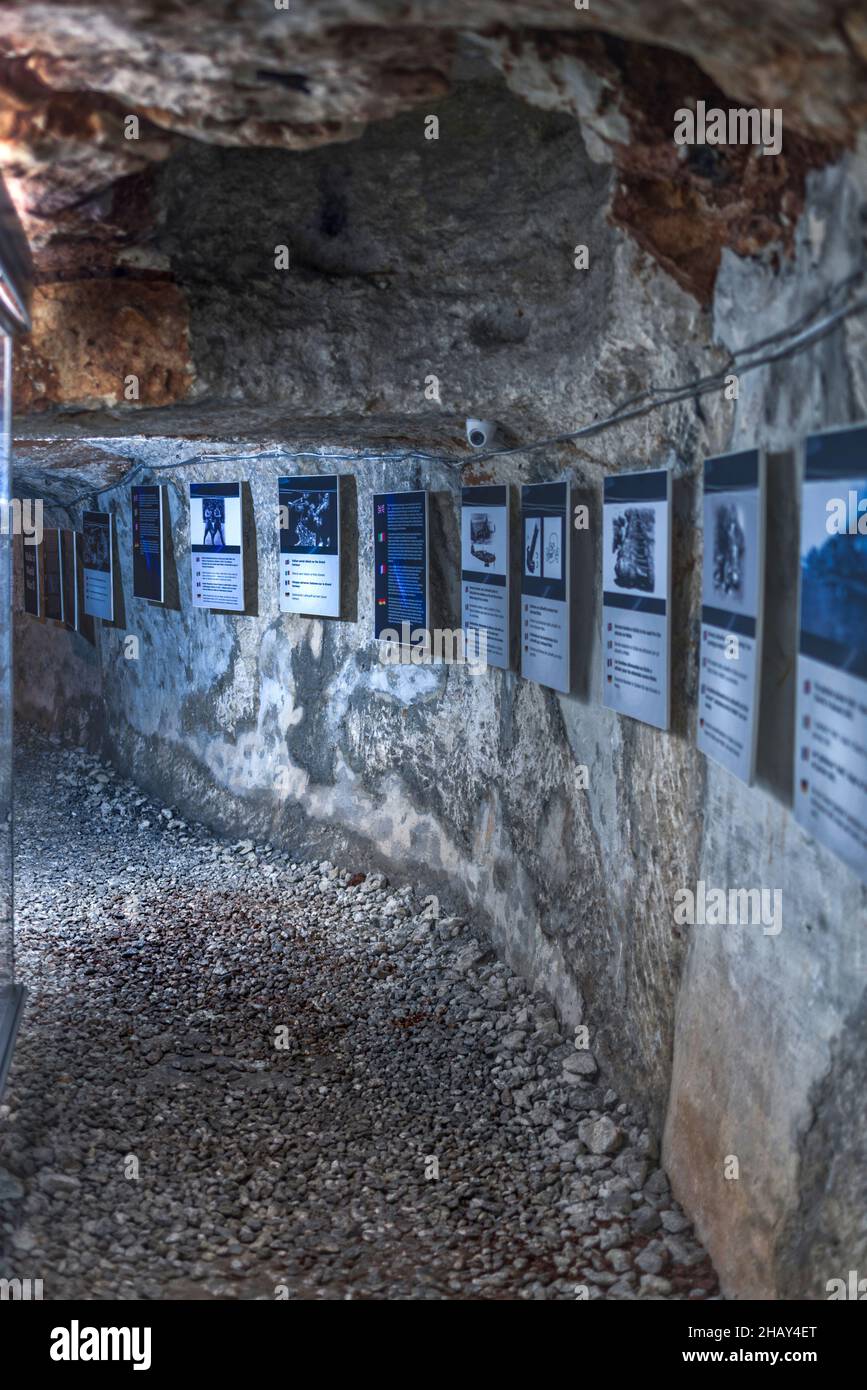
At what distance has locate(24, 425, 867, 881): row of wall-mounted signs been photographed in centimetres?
222

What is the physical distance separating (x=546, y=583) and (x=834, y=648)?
2.20 meters

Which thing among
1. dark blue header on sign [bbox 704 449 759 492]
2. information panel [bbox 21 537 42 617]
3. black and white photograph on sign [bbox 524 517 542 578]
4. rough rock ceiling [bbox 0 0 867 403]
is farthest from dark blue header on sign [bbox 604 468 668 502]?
information panel [bbox 21 537 42 617]

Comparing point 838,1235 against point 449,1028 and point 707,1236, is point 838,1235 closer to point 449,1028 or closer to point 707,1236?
point 707,1236

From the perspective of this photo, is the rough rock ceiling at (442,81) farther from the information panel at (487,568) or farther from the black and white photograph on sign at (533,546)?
the information panel at (487,568)

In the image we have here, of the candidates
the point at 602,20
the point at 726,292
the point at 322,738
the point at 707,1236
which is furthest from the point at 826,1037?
the point at 322,738

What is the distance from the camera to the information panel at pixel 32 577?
421 inches

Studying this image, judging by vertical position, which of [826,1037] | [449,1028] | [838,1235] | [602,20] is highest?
[602,20]

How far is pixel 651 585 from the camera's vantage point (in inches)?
134

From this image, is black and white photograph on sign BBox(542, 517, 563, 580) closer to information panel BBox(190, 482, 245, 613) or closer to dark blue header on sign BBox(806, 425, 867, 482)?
dark blue header on sign BBox(806, 425, 867, 482)

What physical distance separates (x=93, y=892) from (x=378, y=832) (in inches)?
60.6

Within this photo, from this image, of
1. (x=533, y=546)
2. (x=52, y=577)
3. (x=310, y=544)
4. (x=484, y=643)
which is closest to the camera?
(x=533, y=546)

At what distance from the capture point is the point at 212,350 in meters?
4.04

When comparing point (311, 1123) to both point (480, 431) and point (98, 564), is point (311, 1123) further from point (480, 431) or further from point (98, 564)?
point (98, 564)

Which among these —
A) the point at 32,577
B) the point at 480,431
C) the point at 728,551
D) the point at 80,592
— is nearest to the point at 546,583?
the point at 480,431
